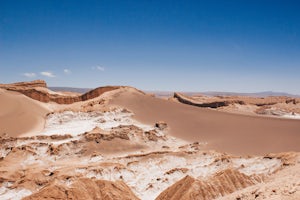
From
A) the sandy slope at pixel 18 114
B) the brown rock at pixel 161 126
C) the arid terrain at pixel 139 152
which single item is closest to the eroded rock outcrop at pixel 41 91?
the arid terrain at pixel 139 152

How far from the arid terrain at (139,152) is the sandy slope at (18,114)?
98mm

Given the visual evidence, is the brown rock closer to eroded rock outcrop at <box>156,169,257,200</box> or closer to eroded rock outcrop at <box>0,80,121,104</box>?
eroded rock outcrop at <box>156,169,257,200</box>

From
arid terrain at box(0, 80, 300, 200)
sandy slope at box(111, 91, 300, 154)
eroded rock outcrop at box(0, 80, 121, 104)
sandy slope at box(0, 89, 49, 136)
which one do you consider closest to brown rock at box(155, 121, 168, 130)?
arid terrain at box(0, 80, 300, 200)

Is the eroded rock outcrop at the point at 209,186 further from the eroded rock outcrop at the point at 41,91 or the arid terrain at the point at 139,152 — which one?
the eroded rock outcrop at the point at 41,91

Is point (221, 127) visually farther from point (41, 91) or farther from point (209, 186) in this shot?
point (41, 91)

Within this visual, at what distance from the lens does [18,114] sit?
32.8m

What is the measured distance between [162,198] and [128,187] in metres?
2.16

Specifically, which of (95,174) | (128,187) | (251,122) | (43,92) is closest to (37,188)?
(95,174)

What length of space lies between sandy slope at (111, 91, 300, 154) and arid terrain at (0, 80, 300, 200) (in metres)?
0.08

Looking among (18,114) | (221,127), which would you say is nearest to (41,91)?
(18,114)

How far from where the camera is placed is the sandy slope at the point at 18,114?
2900 cm

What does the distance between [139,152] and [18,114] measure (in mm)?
16988

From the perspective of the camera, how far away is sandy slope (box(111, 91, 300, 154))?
969 inches

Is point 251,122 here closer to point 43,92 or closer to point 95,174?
point 95,174
